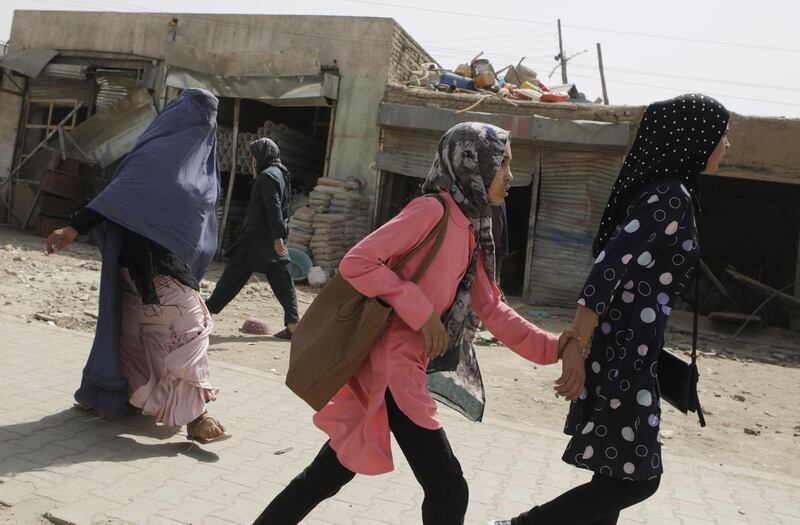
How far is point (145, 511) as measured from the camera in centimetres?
284

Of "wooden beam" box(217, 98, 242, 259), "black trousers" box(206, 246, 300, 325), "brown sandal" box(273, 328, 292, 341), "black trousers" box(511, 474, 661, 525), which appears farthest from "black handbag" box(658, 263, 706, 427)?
"wooden beam" box(217, 98, 242, 259)

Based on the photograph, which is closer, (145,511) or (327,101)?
(145,511)

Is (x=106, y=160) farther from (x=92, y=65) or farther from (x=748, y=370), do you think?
(x=748, y=370)

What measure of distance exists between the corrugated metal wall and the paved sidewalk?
6.94m

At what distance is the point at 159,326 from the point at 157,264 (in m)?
0.32

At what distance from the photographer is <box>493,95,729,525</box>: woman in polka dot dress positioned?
211 centimetres

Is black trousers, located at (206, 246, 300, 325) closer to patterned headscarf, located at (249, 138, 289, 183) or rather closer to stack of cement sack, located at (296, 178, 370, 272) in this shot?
patterned headscarf, located at (249, 138, 289, 183)

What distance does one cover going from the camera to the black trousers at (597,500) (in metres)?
2.17

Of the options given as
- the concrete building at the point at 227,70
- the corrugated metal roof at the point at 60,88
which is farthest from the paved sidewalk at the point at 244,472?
the corrugated metal roof at the point at 60,88

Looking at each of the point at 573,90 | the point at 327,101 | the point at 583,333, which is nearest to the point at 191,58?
the point at 327,101

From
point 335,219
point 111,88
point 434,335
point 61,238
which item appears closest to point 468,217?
point 434,335

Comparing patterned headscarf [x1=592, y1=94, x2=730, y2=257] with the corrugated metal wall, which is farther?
the corrugated metal wall

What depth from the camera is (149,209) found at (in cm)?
357

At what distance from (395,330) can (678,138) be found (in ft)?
3.23
